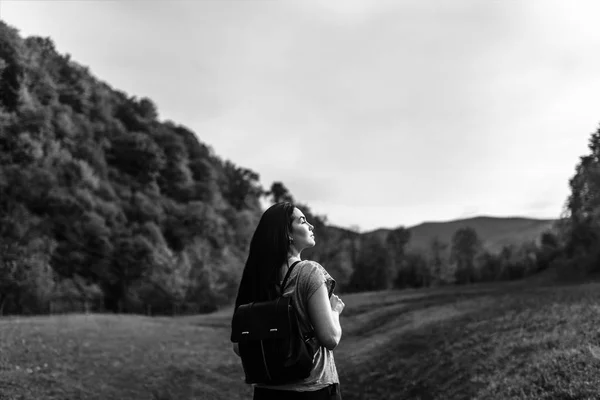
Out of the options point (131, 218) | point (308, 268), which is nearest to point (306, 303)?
point (308, 268)

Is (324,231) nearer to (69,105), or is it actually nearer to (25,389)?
(69,105)

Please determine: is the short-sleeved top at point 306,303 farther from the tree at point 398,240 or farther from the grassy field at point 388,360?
the tree at point 398,240

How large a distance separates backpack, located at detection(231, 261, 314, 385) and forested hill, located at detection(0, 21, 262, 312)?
58470 millimetres

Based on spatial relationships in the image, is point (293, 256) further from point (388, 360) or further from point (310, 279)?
point (388, 360)

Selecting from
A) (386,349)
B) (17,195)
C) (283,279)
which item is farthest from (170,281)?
(283,279)

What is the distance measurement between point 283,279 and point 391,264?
105m

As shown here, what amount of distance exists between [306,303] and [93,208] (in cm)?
7786

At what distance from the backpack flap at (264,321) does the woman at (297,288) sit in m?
0.13

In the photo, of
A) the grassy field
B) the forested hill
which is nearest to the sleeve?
the grassy field

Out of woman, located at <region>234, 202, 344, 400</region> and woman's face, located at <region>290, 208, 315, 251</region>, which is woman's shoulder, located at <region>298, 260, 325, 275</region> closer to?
woman, located at <region>234, 202, 344, 400</region>

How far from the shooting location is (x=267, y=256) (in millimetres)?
5000

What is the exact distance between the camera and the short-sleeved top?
4785 millimetres

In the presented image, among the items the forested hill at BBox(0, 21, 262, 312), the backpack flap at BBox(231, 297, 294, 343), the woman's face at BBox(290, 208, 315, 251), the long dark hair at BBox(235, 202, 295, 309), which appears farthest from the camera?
the forested hill at BBox(0, 21, 262, 312)

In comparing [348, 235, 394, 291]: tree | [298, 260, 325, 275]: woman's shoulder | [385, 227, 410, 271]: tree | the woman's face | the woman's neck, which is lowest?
[348, 235, 394, 291]: tree
